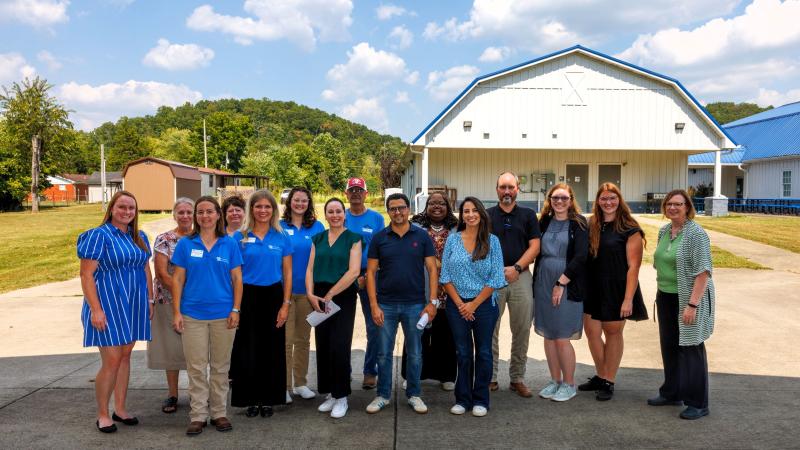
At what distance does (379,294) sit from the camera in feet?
15.2

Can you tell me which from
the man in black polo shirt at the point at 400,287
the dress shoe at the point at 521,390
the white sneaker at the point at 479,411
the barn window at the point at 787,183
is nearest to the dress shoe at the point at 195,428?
the man in black polo shirt at the point at 400,287

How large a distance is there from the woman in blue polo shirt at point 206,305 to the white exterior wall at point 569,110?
748 inches

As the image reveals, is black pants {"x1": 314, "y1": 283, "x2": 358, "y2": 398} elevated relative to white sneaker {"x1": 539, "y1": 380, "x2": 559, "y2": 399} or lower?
elevated

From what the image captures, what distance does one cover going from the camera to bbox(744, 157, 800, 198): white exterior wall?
90.7 feet

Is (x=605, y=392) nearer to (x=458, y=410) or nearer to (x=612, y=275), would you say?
(x=612, y=275)

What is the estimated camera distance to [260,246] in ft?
14.7

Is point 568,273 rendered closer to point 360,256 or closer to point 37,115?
point 360,256

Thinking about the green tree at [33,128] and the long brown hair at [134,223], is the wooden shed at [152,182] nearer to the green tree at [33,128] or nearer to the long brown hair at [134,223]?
the green tree at [33,128]

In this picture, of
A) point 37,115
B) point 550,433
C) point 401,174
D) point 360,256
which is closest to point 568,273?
point 550,433

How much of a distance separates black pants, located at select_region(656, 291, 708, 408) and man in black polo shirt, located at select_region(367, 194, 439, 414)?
1941 mm

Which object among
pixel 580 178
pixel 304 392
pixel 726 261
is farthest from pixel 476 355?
pixel 580 178

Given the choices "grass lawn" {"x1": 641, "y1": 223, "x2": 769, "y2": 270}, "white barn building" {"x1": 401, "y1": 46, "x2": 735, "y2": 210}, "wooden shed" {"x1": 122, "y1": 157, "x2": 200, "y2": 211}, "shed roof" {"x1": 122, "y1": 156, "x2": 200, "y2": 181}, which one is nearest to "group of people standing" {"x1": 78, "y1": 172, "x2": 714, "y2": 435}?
"grass lawn" {"x1": 641, "y1": 223, "x2": 769, "y2": 270}

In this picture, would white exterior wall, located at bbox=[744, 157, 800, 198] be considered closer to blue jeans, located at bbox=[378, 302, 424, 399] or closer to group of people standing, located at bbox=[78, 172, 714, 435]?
group of people standing, located at bbox=[78, 172, 714, 435]

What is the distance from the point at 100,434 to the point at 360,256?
2324 mm
